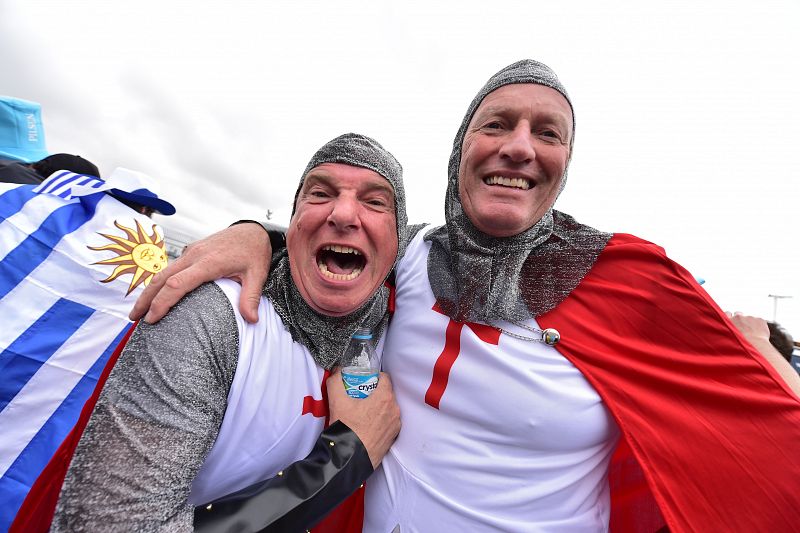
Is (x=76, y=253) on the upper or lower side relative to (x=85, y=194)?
lower

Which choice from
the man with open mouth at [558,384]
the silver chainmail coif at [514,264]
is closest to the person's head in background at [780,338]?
the man with open mouth at [558,384]

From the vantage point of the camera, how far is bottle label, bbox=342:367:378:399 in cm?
148

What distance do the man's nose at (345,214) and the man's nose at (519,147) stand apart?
2.32 feet

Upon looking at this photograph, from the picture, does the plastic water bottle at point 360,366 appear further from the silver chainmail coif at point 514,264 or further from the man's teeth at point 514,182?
the man's teeth at point 514,182

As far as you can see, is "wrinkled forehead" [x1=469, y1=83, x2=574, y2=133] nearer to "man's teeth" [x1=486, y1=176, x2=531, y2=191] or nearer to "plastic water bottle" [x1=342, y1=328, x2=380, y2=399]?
"man's teeth" [x1=486, y1=176, x2=531, y2=191]

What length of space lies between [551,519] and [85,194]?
115 inches

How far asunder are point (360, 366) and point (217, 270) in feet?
2.38

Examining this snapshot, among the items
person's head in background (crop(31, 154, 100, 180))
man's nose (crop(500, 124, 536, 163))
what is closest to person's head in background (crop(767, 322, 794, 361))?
man's nose (crop(500, 124, 536, 163))

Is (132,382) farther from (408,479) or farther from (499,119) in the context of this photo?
(499,119)

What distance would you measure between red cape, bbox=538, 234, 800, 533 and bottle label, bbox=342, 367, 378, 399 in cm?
79

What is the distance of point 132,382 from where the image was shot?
1.02 metres

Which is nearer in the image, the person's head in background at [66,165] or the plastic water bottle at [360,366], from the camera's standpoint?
the plastic water bottle at [360,366]

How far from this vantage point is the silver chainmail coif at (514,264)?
60.3 inches

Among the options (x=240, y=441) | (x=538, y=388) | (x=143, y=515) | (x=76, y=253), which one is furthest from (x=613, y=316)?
(x=76, y=253)
